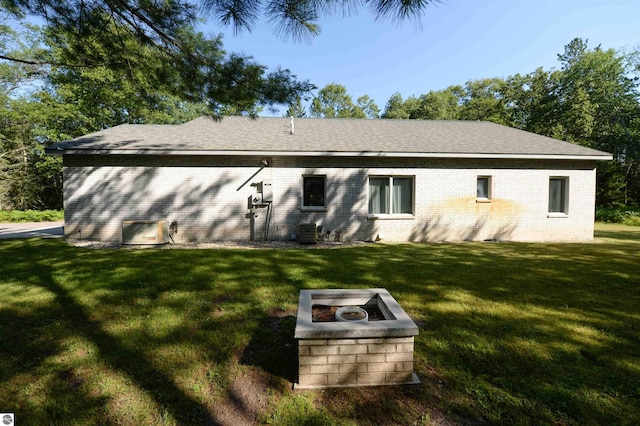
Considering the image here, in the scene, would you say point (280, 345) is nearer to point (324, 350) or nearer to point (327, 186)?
point (324, 350)

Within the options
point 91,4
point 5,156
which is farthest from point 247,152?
point 5,156

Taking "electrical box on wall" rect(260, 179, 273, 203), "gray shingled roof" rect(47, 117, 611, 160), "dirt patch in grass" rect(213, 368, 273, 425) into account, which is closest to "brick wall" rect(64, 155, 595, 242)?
"electrical box on wall" rect(260, 179, 273, 203)

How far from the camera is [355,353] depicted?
2561mm

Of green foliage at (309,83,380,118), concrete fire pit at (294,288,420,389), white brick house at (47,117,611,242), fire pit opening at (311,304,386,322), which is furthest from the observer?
green foliage at (309,83,380,118)

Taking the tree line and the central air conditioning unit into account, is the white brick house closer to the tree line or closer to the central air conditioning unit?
the central air conditioning unit

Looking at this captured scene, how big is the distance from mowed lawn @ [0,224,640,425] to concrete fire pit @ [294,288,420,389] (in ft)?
0.36

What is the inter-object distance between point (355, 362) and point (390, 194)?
885 centimetres

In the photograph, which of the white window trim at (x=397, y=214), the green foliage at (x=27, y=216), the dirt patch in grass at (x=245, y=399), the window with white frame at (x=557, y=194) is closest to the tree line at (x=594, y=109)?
the window with white frame at (x=557, y=194)

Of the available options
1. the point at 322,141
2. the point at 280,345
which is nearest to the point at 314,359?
the point at 280,345

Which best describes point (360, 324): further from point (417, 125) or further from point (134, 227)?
point (417, 125)

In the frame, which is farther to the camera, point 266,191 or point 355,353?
point 266,191

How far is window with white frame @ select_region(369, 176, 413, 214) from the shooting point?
10.9 meters

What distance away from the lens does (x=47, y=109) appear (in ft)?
78.8

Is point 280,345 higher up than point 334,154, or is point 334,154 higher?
point 334,154
